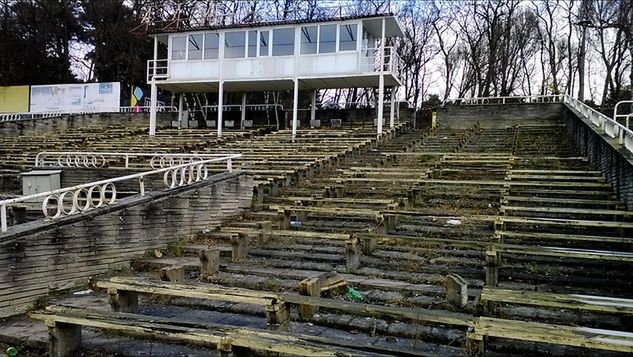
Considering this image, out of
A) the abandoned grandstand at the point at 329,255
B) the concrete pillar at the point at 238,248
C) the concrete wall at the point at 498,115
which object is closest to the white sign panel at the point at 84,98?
the abandoned grandstand at the point at 329,255

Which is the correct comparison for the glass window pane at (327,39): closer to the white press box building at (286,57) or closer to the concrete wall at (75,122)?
the white press box building at (286,57)

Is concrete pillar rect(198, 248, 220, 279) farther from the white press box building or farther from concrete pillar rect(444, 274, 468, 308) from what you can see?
the white press box building

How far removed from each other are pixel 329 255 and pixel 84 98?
2494cm

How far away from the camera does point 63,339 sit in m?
4.24

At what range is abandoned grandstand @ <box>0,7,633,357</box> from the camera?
419cm

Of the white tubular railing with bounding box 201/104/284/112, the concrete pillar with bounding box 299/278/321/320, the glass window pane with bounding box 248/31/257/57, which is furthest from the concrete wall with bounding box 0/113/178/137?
the concrete pillar with bounding box 299/278/321/320

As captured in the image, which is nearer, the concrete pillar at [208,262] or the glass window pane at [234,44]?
the concrete pillar at [208,262]

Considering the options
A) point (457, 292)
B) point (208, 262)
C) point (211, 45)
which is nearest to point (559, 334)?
point (457, 292)

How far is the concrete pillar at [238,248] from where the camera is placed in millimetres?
7109

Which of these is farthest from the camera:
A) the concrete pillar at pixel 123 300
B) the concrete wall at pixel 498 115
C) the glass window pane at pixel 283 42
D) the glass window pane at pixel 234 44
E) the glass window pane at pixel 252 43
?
the concrete wall at pixel 498 115

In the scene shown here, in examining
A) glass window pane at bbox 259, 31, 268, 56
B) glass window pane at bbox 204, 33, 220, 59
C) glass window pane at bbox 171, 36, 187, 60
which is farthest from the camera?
glass window pane at bbox 171, 36, 187, 60

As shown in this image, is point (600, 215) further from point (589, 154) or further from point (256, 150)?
point (256, 150)

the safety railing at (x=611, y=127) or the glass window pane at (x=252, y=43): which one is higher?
the glass window pane at (x=252, y=43)

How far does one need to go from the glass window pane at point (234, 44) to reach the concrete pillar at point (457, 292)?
18865 millimetres
